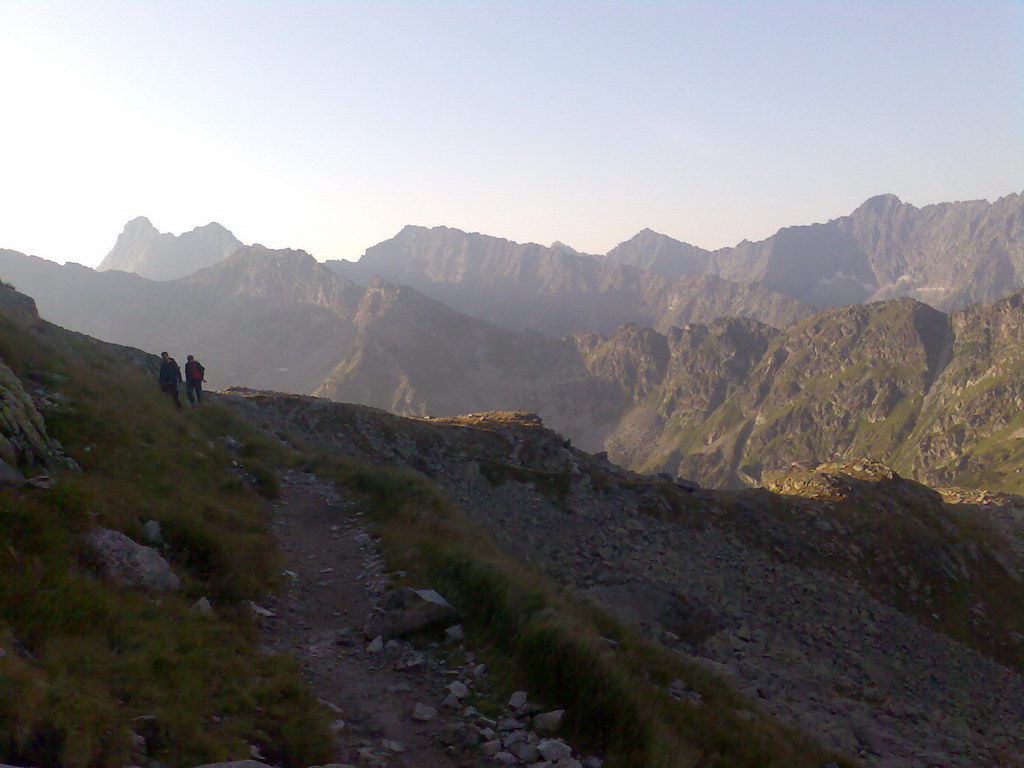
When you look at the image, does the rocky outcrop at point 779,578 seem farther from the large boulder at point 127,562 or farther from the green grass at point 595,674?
the large boulder at point 127,562

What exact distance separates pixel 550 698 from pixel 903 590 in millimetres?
57190

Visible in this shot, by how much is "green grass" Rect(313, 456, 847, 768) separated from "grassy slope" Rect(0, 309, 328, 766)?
11.3 feet

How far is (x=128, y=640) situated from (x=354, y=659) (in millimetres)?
Answer: 3815

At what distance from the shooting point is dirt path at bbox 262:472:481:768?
777 cm

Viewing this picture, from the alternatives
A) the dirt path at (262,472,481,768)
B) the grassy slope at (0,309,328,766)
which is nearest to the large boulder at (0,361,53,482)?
the grassy slope at (0,309,328,766)

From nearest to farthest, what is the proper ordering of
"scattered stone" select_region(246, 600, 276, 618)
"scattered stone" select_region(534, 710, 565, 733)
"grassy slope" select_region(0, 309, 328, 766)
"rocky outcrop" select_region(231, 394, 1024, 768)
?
"grassy slope" select_region(0, 309, 328, 766) < "scattered stone" select_region(534, 710, 565, 733) < "scattered stone" select_region(246, 600, 276, 618) < "rocky outcrop" select_region(231, 394, 1024, 768)

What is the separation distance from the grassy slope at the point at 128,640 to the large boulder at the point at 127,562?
0.24 meters

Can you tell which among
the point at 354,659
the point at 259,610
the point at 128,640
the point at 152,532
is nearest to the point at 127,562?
the point at 152,532

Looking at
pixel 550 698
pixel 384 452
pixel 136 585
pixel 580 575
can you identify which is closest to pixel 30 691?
pixel 136 585

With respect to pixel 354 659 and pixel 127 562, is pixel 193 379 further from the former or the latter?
pixel 354 659

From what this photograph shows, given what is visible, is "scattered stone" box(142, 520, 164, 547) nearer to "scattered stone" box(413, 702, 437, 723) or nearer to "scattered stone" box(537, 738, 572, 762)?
"scattered stone" box(413, 702, 437, 723)

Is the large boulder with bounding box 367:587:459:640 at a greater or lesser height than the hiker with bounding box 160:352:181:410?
lesser

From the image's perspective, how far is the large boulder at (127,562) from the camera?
9173 mm

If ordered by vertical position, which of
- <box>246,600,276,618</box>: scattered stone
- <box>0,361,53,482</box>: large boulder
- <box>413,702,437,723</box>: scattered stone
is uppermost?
<box>0,361,53,482</box>: large boulder
